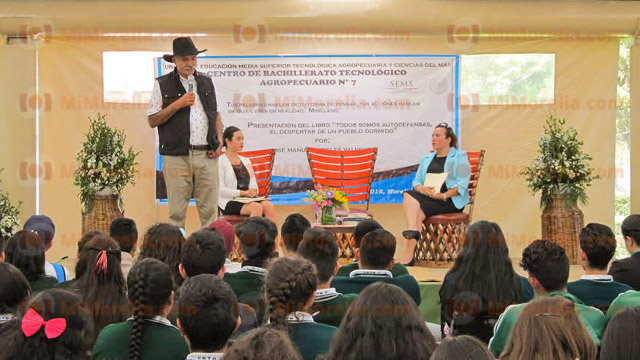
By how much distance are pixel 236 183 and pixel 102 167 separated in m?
1.17

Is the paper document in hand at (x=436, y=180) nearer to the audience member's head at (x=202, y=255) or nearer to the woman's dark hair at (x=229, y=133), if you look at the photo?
the woman's dark hair at (x=229, y=133)

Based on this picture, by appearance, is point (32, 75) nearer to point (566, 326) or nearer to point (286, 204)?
point (286, 204)

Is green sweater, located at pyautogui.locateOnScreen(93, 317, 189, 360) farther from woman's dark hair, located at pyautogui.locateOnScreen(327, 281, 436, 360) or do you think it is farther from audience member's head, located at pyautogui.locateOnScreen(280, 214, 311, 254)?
audience member's head, located at pyautogui.locateOnScreen(280, 214, 311, 254)

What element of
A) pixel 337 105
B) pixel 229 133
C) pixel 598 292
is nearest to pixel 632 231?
pixel 598 292

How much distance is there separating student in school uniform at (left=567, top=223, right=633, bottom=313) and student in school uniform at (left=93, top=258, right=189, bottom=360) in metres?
1.87

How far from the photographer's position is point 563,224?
6.21 metres

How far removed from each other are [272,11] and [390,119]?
1.68 meters

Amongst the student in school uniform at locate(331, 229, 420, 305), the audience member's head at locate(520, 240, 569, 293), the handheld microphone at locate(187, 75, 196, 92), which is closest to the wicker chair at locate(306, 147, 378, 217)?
the handheld microphone at locate(187, 75, 196, 92)

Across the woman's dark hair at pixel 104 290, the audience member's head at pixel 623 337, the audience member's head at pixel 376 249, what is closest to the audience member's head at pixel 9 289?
the woman's dark hair at pixel 104 290

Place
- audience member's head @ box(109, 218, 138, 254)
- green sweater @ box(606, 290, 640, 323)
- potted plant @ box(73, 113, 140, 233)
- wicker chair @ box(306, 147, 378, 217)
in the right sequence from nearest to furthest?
green sweater @ box(606, 290, 640, 323)
audience member's head @ box(109, 218, 138, 254)
potted plant @ box(73, 113, 140, 233)
wicker chair @ box(306, 147, 378, 217)

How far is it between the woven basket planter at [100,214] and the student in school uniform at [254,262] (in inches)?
111

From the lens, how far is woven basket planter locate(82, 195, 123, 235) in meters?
6.11

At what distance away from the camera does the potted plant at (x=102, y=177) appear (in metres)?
6.15

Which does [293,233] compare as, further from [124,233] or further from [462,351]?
[462,351]
